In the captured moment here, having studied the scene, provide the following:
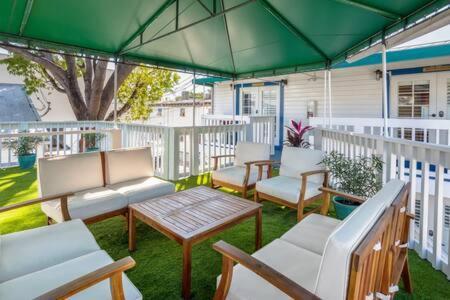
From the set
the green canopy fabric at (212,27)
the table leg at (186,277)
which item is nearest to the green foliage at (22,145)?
the green canopy fabric at (212,27)

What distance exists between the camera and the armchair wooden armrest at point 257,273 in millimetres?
1244

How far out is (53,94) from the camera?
12.8m

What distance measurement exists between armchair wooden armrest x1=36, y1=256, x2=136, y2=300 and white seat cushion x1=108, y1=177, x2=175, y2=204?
2.00 meters

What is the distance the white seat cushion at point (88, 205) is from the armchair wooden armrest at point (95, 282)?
176 centimetres

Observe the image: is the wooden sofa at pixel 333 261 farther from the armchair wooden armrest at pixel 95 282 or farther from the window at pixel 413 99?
the window at pixel 413 99

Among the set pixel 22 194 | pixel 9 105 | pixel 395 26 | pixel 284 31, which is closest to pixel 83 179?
pixel 22 194

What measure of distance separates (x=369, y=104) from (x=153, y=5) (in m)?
6.64

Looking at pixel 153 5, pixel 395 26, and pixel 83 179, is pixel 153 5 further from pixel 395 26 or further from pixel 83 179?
pixel 395 26

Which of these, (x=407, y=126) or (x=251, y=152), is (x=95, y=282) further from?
(x=407, y=126)

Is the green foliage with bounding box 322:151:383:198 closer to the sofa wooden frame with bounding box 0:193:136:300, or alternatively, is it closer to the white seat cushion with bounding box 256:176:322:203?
the white seat cushion with bounding box 256:176:322:203

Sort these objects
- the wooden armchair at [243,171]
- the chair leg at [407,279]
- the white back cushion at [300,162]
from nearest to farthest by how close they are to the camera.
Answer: the chair leg at [407,279], the white back cushion at [300,162], the wooden armchair at [243,171]

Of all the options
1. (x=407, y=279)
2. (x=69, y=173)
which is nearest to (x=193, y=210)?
(x=69, y=173)

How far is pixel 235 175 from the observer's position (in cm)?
460

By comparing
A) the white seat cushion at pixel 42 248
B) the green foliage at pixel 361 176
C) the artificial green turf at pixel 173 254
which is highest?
the green foliage at pixel 361 176
